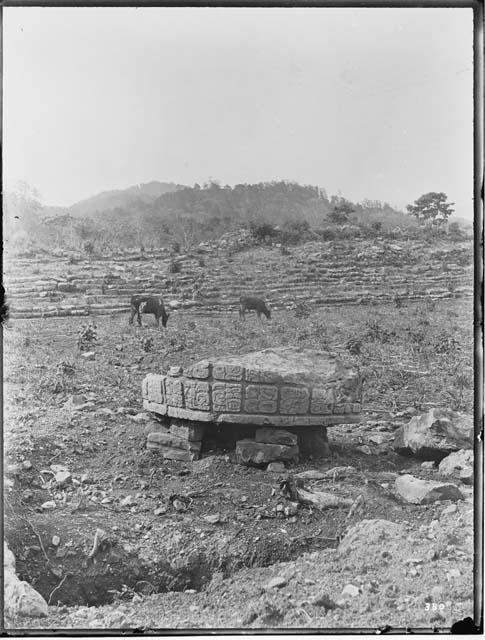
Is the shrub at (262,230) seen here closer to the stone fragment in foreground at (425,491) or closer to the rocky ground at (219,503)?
the rocky ground at (219,503)

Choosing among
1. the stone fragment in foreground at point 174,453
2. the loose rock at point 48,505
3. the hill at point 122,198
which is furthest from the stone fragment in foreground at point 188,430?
the hill at point 122,198

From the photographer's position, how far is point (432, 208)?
5.76 metres

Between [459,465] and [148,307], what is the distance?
285 cm

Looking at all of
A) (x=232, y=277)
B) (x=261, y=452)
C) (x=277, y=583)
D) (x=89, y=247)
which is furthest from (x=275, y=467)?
(x=89, y=247)

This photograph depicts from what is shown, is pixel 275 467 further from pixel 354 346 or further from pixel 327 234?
pixel 327 234

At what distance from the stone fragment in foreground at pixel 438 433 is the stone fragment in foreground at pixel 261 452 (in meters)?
0.98

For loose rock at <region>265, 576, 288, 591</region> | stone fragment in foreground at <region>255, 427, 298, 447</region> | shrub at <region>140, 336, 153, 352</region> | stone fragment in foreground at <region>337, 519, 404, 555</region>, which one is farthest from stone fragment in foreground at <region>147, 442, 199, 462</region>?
stone fragment in foreground at <region>337, 519, 404, 555</region>

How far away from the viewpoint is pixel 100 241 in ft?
18.9

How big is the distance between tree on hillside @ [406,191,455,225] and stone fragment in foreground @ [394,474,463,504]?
2.12 metres

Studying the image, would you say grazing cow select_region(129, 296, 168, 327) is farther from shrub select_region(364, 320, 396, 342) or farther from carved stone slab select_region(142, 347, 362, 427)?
shrub select_region(364, 320, 396, 342)

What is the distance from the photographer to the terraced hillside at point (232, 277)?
5.71m

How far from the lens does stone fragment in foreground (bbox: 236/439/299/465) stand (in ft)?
18.6

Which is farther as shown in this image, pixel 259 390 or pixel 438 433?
pixel 438 433

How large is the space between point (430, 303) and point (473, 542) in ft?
6.40
